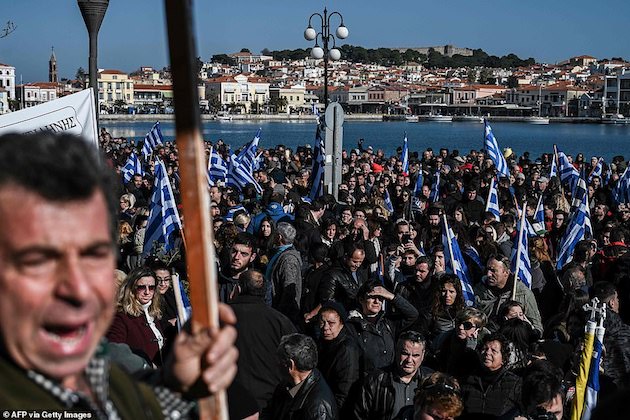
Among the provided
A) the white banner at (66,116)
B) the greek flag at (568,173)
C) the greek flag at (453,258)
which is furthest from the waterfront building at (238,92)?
the white banner at (66,116)

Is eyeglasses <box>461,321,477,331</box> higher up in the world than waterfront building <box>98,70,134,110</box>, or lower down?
higher up

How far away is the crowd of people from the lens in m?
4.45

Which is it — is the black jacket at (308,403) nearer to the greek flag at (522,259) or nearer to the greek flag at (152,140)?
the greek flag at (522,259)

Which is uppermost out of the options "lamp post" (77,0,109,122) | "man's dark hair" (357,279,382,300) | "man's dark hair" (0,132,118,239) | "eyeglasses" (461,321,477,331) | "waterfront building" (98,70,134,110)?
"lamp post" (77,0,109,122)

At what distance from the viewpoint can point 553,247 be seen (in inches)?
412

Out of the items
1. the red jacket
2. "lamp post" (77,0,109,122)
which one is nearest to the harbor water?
"lamp post" (77,0,109,122)

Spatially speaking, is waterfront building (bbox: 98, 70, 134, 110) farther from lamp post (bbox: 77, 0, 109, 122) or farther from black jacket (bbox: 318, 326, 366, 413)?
black jacket (bbox: 318, 326, 366, 413)

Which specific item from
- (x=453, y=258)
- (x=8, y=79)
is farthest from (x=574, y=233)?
(x=8, y=79)

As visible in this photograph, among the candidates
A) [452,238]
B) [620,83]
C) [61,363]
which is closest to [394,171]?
[452,238]

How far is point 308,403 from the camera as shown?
432 cm

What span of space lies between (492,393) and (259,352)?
1.27 m

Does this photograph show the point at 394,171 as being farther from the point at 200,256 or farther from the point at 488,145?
the point at 200,256

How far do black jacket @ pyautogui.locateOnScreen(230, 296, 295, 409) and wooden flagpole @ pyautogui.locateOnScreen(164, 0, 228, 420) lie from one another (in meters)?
3.77

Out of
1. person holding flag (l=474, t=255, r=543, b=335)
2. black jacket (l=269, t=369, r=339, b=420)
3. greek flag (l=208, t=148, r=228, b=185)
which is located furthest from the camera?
greek flag (l=208, t=148, r=228, b=185)
